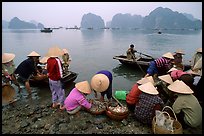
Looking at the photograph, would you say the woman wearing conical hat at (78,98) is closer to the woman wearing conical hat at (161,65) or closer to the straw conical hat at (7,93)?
the straw conical hat at (7,93)

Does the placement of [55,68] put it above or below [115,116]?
above

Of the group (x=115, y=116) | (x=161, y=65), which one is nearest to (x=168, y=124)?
(x=115, y=116)

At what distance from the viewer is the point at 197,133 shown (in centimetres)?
487

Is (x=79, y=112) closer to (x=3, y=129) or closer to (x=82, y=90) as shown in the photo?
(x=82, y=90)

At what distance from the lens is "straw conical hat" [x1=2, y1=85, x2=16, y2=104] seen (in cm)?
633

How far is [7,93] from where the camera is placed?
254 inches

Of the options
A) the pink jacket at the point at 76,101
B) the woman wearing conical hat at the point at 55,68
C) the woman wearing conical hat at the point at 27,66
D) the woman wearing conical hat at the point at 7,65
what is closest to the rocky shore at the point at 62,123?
the pink jacket at the point at 76,101

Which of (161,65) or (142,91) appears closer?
(142,91)

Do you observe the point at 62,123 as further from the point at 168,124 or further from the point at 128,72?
the point at 128,72

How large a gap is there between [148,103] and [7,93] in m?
4.88

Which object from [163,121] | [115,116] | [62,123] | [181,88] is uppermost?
[181,88]

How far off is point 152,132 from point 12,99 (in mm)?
5017

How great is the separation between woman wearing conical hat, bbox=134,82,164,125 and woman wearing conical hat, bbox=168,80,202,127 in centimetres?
45

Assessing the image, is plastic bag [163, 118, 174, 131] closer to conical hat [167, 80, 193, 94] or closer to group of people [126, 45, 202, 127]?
group of people [126, 45, 202, 127]
